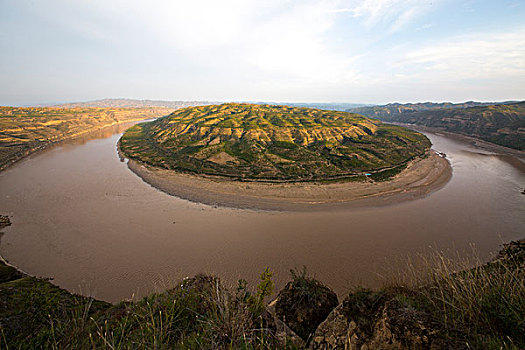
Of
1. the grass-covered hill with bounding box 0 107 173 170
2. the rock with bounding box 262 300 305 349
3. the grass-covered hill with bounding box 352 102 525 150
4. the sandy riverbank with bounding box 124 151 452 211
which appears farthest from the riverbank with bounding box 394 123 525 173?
the grass-covered hill with bounding box 0 107 173 170

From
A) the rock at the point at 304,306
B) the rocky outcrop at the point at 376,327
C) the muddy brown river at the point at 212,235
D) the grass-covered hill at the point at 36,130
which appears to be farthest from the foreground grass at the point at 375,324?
the grass-covered hill at the point at 36,130

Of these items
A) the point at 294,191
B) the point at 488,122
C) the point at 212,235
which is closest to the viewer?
the point at 212,235

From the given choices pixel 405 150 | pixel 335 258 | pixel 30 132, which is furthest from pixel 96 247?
pixel 30 132

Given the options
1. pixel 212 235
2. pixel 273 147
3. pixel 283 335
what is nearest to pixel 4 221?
pixel 212 235

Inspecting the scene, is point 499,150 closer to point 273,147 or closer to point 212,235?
point 273,147

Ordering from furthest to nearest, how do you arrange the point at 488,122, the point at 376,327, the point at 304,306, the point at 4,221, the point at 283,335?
1. the point at 488,122
2. the point at 4,221
3. the point at 304,306
4. the point at 283,335
5. the point at 376,327

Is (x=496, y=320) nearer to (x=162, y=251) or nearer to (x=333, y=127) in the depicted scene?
(x=162, y=251)

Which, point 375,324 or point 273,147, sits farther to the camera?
point 273,147
